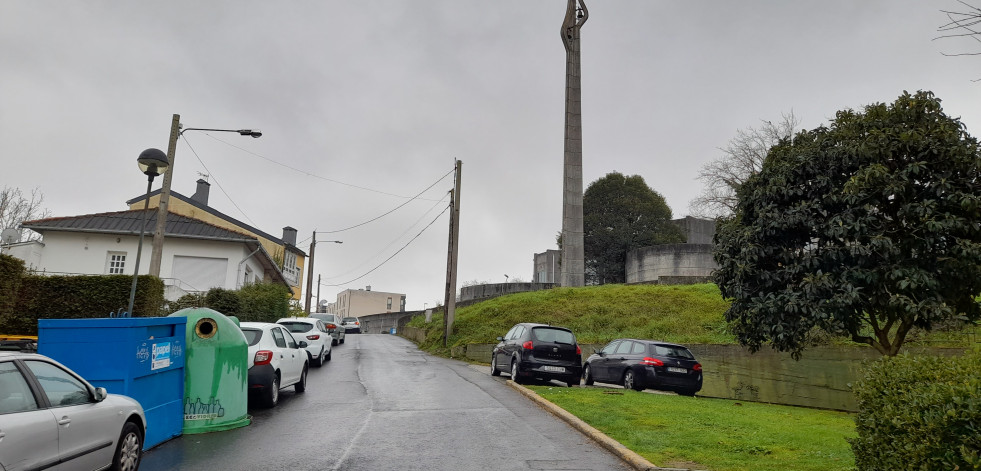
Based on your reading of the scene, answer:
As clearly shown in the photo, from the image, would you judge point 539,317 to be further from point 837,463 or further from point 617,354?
point 837,463

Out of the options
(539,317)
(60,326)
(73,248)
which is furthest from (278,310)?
(60,326)

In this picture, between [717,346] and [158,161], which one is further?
[717,346]

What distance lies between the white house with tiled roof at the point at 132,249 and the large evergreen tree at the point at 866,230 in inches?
950

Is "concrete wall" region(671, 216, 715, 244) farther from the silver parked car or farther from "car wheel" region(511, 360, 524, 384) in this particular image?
the silver parked car

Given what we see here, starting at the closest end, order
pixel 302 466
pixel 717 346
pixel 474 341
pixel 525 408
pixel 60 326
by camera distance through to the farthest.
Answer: pixel 302 466 < pixel 60 326 < pixel 525 408 < pixel 717 346 < pixel 474 341

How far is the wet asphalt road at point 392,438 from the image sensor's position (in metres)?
7.41

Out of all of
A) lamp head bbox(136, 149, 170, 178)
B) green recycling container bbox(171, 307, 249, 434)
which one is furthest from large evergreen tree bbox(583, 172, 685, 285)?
green recycling container bbox(171, 307, 249, 434)

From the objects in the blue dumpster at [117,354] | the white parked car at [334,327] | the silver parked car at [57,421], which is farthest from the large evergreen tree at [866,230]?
the white parked car at [334,327]

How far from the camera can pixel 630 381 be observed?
1641 cm

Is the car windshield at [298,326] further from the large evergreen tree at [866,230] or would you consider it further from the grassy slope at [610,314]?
the large evergreen tree at [866,230]

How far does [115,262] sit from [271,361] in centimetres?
2214

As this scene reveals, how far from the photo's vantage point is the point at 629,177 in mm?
44688

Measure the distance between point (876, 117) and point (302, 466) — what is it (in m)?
11.1

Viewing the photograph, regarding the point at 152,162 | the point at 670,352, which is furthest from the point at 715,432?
the point at 152,162
